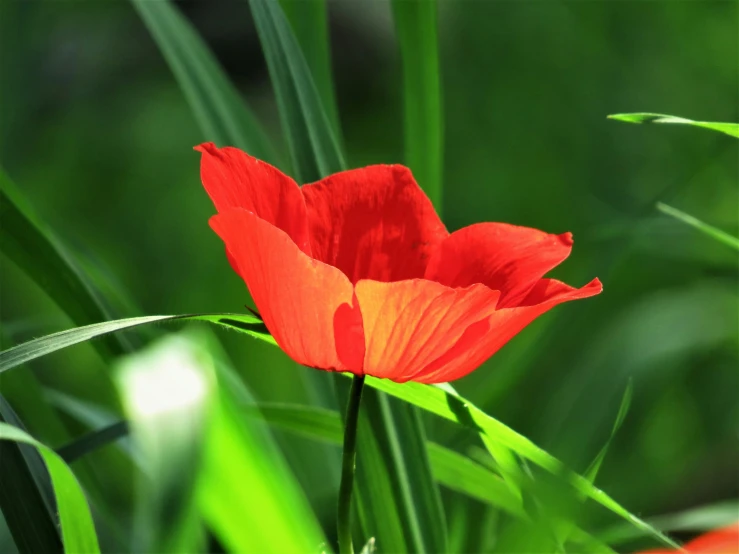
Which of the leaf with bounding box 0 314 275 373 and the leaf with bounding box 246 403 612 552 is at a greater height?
the leaf with bounding box 0 314 275 373

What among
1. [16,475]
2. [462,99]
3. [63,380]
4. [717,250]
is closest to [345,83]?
[462,99]

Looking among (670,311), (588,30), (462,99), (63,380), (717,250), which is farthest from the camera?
(462,99)

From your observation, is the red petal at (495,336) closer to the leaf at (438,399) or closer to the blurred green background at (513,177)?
the leaf at (438,399)

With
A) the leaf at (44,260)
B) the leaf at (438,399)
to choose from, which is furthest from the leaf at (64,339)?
the leaf at (44,260)

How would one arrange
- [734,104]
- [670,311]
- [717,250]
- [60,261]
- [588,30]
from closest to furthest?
1. [60,261]
2. [670,311]
3. [717,250]
4. [734,104]
5. [588,30]

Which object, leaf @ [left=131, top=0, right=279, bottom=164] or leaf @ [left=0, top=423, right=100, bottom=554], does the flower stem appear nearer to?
leaf @ [left=0, top=423, right=100, bottom=554]

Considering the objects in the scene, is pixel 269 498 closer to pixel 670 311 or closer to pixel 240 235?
pixel 240 235

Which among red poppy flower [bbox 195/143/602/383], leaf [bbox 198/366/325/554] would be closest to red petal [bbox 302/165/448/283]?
red poppy flower [bbox 195/143/602/383]

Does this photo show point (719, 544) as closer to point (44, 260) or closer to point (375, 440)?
point (375, 440)
